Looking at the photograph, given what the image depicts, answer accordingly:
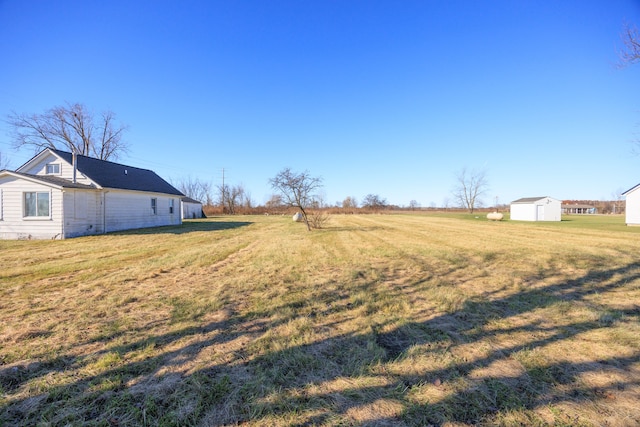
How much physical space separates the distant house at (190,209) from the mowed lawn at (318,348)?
1156 inches

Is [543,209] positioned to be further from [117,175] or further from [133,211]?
[117,175]

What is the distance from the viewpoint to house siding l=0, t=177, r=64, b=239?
499 inches

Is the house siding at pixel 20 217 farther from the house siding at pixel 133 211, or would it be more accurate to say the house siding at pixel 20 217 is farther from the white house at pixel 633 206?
the white house at pixel 633 206

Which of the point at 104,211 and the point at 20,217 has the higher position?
the point at 104,211

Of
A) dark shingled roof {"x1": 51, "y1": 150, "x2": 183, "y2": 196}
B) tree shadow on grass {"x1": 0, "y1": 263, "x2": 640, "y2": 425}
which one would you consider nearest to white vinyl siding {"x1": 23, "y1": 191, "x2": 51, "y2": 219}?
dark shingled roof {"x1": 51, "y1": 150, "x2": 183, "y2": 196}

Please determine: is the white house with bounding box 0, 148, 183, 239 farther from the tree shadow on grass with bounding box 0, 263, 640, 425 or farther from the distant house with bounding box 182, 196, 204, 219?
the tree shadow on grass with bounding box 0, 263, 640, 425

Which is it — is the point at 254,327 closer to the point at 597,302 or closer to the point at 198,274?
the point at 198,274

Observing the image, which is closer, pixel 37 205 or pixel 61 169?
pixel 37 205

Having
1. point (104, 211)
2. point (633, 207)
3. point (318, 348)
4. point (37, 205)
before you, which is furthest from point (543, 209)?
point (37, 205)

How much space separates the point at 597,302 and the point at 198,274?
286 inches

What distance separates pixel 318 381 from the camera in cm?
240

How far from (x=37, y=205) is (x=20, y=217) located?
2.82 ft

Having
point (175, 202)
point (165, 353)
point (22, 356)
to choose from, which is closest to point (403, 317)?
point (165, 353)

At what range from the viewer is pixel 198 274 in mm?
6211
